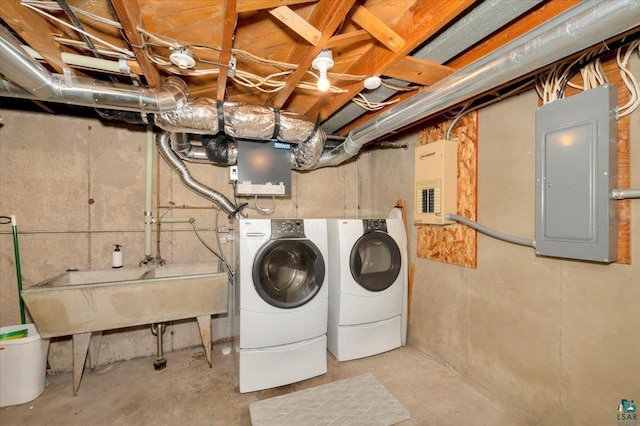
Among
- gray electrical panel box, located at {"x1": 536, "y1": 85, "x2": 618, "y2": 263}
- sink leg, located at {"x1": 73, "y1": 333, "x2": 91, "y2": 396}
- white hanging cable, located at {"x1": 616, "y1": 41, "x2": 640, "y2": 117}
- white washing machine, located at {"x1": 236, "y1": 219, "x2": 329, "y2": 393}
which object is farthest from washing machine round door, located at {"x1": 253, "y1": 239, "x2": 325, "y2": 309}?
white hanging cable, located at {"x1": 616, "y1": 41, "x2": 640, "y2": 117}

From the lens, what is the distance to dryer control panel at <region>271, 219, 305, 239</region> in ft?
7.13

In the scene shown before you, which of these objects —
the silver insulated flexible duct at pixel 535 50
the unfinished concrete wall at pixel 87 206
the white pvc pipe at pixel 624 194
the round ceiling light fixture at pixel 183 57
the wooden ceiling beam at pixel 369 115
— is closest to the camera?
the silver insulated flexible duct at pixel 535 50

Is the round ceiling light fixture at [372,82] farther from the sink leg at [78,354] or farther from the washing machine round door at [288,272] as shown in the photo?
the sink leg at [78,354]

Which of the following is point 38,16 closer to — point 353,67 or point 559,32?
point 353,67

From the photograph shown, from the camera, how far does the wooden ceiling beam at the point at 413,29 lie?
1.20 m

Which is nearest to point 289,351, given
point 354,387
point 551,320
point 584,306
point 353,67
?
point 354,387

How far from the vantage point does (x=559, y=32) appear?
1.14m

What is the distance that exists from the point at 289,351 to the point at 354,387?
0.60 m

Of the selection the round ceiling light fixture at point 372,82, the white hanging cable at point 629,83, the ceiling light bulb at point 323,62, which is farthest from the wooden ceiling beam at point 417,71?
the white hanging cable at point 629,83

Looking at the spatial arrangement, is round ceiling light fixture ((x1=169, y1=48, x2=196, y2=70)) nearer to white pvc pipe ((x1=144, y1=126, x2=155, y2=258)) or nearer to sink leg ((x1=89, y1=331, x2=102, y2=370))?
white pvc pipe ((x1=144, y1=126, x2=155, y2=258))

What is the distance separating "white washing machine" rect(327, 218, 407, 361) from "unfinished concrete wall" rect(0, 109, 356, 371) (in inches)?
51.2

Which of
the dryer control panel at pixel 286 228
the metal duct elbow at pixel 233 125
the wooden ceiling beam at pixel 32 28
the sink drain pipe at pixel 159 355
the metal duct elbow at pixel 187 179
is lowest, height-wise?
the sink drain pipe at pixel 159 355

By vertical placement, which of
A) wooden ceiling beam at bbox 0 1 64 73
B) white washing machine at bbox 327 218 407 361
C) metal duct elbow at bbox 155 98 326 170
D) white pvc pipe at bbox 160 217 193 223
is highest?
wooden ceiling beam at bbox 0 1 64 73

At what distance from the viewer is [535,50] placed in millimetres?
1229
